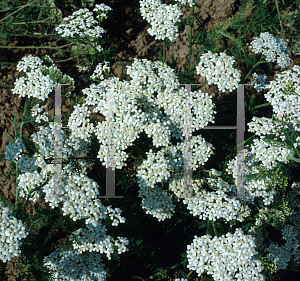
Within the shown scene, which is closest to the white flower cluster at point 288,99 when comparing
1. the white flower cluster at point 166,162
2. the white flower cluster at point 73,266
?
the white flower cluster at point 166,162

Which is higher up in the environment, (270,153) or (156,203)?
(270,153)

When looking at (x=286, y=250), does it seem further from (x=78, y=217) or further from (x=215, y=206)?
(x=78, y=217)

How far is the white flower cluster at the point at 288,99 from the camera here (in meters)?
4.52

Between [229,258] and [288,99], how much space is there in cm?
262

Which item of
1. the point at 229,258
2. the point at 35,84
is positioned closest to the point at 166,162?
the point at 229,258

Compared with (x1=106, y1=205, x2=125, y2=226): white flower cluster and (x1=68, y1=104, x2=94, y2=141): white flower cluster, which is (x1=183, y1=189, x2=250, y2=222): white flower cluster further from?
(x1=68, y1=104, x2=94, y2=141): white flower cluster

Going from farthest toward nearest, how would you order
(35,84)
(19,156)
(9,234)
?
(35,84) → (19,156) → (9,234)

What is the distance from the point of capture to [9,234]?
3.35 meters

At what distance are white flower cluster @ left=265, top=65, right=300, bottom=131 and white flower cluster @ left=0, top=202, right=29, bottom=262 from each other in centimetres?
403

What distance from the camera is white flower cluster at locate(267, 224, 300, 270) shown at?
4828mm

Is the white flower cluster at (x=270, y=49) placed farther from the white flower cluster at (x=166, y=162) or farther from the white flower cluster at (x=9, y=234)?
the white flower cluster at (x=9, y=234)

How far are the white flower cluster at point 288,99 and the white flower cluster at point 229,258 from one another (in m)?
1.91

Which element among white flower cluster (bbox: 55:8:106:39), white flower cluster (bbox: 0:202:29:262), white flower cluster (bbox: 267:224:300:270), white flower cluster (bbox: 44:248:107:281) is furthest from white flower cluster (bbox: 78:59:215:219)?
white flower cluster (bbox: 267:224:300:270)

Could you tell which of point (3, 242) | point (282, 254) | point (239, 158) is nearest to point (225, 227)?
point (282, 254)
